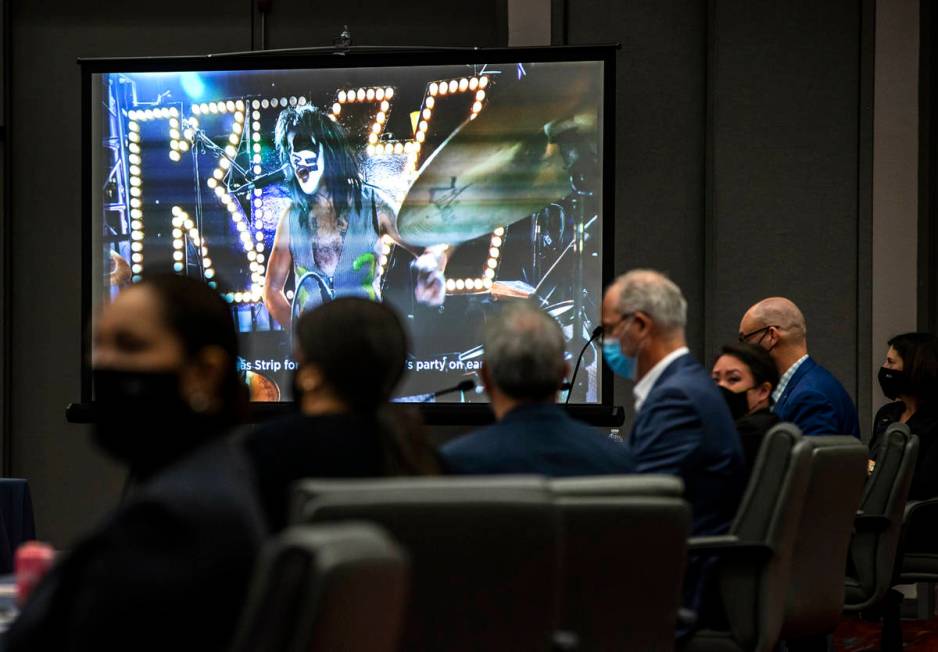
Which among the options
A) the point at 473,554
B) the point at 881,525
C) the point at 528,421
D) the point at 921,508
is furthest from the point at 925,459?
the point at 473,554

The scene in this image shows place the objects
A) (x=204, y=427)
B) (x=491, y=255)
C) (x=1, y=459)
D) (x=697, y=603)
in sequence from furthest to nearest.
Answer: (x=1, y=459), (x=491, y=255), (x=697, y=603), (x=204, y=427)

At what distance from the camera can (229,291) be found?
6.37m

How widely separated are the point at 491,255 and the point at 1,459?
2.63 metres

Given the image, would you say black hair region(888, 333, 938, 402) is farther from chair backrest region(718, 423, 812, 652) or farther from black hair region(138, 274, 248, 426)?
black hair region(138, 274, 248, 426)

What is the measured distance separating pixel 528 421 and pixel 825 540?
4.30 ft

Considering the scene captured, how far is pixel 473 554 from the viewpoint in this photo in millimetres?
1964

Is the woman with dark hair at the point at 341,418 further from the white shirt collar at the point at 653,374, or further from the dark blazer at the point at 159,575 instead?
the white shirt collar at the point at 653,374

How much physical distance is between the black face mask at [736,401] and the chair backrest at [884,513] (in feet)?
1.84

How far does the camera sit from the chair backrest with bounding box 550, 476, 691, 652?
2.36 m

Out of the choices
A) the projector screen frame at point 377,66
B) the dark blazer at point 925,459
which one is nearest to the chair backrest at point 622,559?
the dark blazer at point 925,459

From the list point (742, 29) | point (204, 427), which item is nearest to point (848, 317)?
point (742, 29)

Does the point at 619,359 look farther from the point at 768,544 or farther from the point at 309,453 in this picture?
the point at 309,453

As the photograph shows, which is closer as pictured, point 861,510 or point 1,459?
point 861,510

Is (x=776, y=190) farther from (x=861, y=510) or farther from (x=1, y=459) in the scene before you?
(x=1, y=459)
